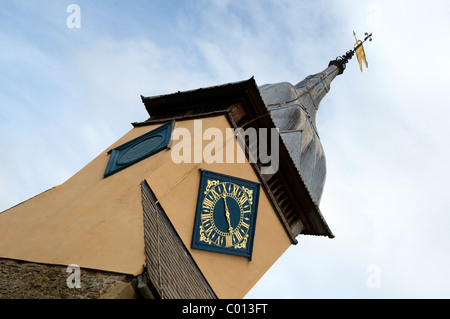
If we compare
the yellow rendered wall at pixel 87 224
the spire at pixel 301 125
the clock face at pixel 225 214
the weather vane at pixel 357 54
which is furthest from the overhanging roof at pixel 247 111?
the weather vane at pixel 357 54

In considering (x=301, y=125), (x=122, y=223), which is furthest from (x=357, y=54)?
(x=122, y=223)

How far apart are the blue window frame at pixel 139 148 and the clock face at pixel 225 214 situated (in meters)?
1.47

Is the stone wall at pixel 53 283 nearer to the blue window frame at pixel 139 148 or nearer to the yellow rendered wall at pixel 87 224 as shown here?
the yellow rendered wall at pixel 87 224

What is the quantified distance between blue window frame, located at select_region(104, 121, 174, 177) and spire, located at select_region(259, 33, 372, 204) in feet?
13.5

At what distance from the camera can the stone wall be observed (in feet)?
28.2

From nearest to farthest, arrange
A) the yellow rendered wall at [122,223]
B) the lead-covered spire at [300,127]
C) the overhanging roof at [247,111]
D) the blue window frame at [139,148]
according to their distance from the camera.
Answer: the yellow rendered wall at [122,223] → the blue window frame at [139,148] → the overhanging roof at [247,111] → the lead-covered spire at [300,127]

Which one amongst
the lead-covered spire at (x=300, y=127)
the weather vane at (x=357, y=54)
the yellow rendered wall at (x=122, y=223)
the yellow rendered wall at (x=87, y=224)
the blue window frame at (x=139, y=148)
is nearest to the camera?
the yellow rendered wall at (x=87, y=224)

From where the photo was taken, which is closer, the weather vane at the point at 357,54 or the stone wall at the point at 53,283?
the stone wall at the point at 53,283

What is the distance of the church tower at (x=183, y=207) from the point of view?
9.96 metres

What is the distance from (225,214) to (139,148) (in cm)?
296

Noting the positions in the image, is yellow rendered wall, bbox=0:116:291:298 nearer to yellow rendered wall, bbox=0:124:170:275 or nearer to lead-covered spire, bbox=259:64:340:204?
yellow rendered wall, bbox=0:124:170:275

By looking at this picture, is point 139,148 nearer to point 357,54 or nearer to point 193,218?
point 193,218
